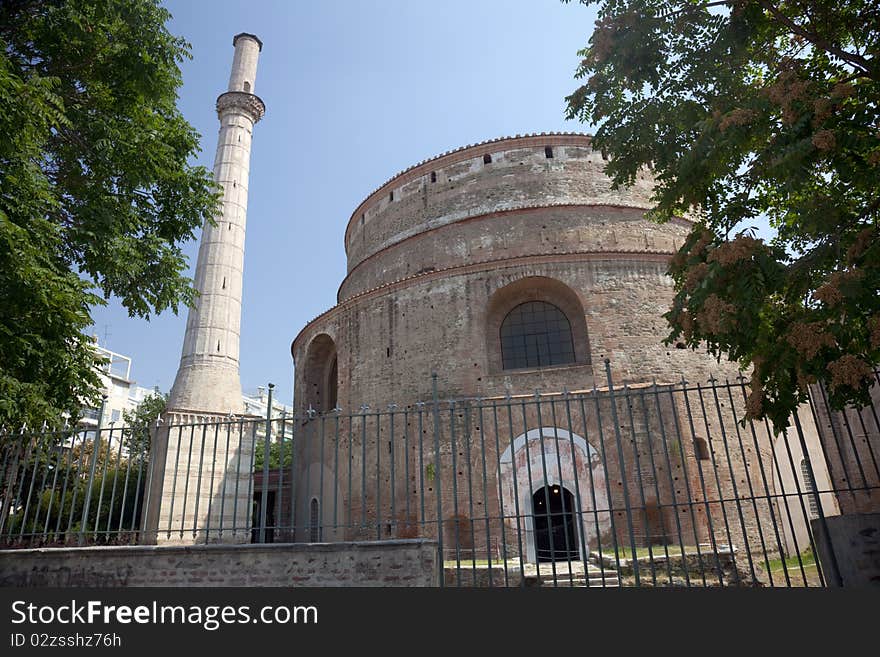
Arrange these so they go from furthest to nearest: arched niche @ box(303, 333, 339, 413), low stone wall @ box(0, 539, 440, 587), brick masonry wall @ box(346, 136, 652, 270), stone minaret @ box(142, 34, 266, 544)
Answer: arched niche @ box(303, 333, 339, 413) → brick masonry wall @ box(346, 136, 652, 270) → stone minaret @ box(142, 34, 266, 544) → low stone wall @ box(0, 539, 440, 587)

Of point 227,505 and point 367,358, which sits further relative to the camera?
point 367,358

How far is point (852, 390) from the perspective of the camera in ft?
12.2

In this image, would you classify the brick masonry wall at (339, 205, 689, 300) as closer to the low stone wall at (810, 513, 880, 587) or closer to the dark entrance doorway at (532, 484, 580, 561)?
the dark entrance doorway at (532, 484, 580, 561)

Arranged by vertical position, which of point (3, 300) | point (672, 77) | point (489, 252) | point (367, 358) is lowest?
point (3, 300)

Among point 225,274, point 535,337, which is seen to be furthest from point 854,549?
point 225,274

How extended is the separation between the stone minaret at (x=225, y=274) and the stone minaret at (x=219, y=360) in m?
0.02

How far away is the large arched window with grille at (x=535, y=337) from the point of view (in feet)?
44.0

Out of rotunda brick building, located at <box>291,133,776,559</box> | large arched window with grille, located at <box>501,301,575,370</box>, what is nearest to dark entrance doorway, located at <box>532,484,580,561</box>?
rotunda brick building, located at <box>291,133,776,559</box>

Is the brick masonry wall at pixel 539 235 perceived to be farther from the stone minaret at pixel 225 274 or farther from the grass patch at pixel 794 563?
the grass patch at pixel 794 563

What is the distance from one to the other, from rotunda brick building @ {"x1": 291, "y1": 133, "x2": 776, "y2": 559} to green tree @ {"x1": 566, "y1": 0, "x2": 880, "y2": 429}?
5252mm

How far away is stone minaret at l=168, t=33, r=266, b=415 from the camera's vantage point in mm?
14344

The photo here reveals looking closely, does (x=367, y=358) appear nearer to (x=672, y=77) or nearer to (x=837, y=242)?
(x=672, y=77)

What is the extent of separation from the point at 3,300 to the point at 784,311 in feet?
23.2

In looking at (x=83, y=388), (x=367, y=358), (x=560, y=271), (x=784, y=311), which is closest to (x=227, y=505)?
(x=367, y=358)
